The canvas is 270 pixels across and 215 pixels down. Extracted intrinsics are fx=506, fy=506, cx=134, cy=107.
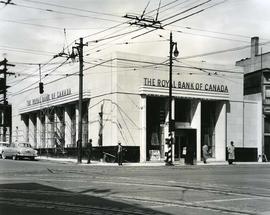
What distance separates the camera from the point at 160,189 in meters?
15.9

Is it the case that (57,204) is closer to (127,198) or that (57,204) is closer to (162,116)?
(127,198)

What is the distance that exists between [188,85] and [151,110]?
3.85 meters

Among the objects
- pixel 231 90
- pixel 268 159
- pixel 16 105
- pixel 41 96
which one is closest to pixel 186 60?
pixel 231 90

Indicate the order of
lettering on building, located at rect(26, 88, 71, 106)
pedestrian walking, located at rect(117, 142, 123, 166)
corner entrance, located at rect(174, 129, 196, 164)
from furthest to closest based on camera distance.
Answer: lettering on building, located at rect(26, 88, 71, 106), corner entrance, located at rect(174, 129, 196, 164), pedestrian walking, located at rect(117, 142, 123, 166)

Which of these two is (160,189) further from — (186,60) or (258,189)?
(186,60)

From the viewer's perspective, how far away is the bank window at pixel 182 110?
4250 centimetres

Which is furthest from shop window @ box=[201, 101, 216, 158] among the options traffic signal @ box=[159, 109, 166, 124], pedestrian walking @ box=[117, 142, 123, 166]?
pedestrian walking @ box=[117, 142, 123, 166]

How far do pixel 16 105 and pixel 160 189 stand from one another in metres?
44.9

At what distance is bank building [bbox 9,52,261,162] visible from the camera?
3884 cm

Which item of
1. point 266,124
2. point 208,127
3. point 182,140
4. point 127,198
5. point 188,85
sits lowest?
point 127,198

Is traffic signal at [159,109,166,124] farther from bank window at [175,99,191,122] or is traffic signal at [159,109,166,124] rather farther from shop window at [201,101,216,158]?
shop window at [201,101,216,158]

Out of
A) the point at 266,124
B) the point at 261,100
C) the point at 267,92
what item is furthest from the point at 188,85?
the point at 266,124

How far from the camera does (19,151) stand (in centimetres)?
3972

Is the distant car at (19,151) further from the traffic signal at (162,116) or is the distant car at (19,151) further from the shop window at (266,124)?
the shop window at (266,124)
